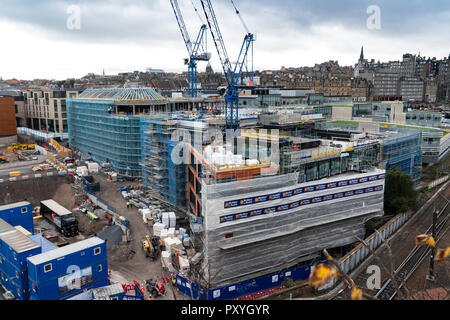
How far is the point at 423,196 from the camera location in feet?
108

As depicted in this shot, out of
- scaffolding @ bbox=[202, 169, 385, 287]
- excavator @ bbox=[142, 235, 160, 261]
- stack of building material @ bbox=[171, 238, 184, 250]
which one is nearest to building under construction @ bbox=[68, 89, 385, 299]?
scaffolding @ bbox=[202, 169, 385, 287]

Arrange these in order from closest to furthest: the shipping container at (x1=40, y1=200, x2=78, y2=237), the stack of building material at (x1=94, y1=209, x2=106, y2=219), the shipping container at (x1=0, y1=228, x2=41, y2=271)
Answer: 1. the shipping container at (x1=0, y1=228, x2=41, y2=271)
2. the shipping container at (x1=40, y1=200, x2=78, y2=237)
3. the stack of building material at (x1=94, y1=209, x2=106, y2=219)

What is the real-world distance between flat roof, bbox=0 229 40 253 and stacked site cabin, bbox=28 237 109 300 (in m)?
1.27

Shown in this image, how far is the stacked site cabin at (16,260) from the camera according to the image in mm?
17562

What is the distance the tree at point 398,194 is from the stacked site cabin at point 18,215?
25905 millimetres

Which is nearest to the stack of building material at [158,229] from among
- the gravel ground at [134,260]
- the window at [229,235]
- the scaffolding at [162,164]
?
the gravel ground at [134,260]

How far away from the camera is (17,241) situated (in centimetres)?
1870

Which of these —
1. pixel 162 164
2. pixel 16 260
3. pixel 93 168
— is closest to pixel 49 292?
pixel 16 260

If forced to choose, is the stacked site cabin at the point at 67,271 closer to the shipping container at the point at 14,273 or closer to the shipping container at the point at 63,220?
the shipping container at the point at 14,273

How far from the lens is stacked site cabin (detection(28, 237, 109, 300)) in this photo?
16562 millimetres

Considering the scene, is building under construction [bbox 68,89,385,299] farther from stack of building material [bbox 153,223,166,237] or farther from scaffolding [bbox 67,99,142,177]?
scaffolding [bbox 67,99,142,177]
